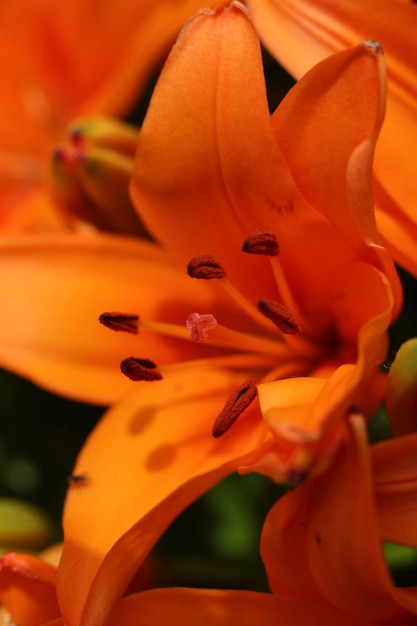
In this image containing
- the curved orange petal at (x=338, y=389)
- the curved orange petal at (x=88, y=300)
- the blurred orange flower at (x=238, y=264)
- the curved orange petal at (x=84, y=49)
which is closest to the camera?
the curved orange petal at (x=338, y=389)

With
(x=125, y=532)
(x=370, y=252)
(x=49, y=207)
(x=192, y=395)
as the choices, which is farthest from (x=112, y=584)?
(x=49, y=207)

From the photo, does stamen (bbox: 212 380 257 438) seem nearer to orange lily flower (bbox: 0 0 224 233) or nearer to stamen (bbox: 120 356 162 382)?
stamen (bbox: 120 356 162 382)

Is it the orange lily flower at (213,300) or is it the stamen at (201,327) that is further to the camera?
the stamen at (201,327)

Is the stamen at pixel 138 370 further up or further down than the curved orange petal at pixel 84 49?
further down

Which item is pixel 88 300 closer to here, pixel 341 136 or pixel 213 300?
pixel 213 300

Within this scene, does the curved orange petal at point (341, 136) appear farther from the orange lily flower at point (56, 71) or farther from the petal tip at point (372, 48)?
the orange lily flower at point (56, 71)

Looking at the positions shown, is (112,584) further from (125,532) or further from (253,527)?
(253,527)

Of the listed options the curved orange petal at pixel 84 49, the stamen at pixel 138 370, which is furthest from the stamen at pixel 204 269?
the curved orange petal at pixel 84 49
